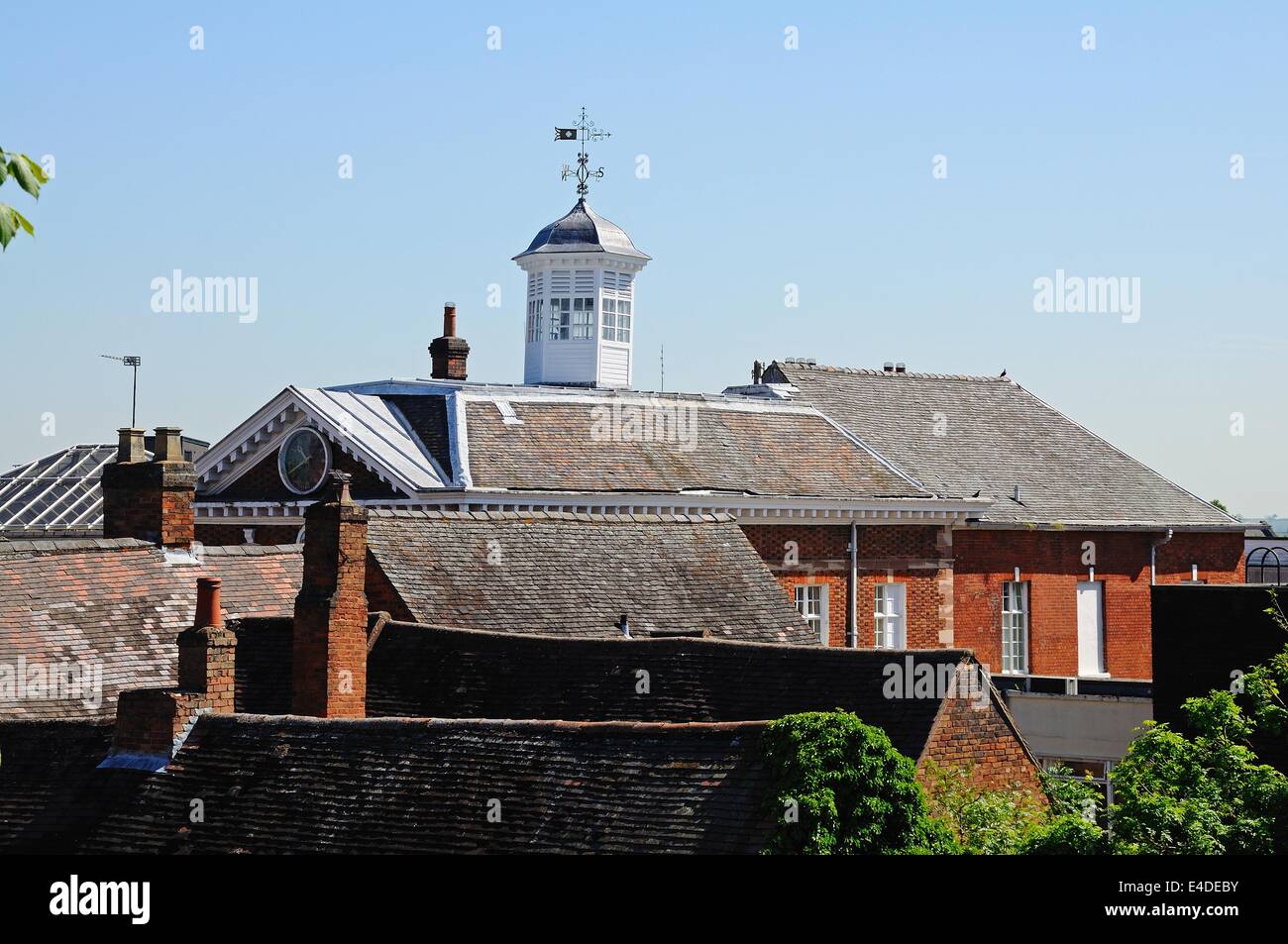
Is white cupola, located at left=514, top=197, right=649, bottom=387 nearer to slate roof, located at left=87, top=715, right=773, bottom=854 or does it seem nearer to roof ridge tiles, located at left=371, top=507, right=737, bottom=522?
roof ridge tiles, located at left=371, top=507, right=737, bottom=522

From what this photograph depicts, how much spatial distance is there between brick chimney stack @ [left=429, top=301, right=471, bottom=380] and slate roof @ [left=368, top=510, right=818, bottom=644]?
12.2 meters

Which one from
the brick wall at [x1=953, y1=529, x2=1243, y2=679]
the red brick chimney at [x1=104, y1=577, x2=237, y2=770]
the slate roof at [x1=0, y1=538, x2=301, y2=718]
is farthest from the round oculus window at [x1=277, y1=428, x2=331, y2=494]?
the red brick chimney at [x1=104, y1=577, x2=237, y2=770]

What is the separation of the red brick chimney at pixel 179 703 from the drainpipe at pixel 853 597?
2014cm

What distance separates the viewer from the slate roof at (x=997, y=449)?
45.1 metres

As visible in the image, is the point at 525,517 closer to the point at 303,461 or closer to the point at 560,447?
the point at 560,447

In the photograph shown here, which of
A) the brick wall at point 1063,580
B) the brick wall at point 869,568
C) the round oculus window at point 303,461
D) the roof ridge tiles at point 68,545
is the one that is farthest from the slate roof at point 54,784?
the brick wall at point 1063,580

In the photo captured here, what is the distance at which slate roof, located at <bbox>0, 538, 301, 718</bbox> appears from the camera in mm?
23266

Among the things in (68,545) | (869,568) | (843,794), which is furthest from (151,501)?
(869,568)

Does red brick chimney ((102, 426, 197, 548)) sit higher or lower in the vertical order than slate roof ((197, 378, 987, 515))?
lower

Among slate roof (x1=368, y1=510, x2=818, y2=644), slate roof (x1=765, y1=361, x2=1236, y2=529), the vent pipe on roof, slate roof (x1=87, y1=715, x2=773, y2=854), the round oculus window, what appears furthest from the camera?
slate roof (x1=765, y1=361, x2=1236, y2=529)

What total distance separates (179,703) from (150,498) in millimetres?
8609

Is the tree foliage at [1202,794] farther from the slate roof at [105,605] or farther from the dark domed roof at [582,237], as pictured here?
the dark domed roof at [582,237]

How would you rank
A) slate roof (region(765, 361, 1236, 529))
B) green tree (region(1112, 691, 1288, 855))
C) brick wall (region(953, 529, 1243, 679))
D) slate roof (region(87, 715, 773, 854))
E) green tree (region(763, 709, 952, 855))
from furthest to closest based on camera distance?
1. slate roof (region(765, 361, 1236, 529))
2. brick wall (region(953, 529, 1243, 679))
3. slate roof (region(87, 715, 773, 854))
4. green tree (region(763, 709, 952, 855))
5. green tree (region(1112, 691, 1288, 855))

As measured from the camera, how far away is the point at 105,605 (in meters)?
25.0
